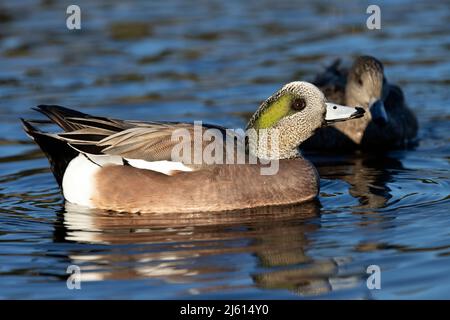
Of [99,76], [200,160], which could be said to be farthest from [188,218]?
[99,76]

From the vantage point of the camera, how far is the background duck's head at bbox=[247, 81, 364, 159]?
7.40 metres

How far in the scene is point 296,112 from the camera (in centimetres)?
743

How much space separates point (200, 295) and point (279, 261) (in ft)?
2.27

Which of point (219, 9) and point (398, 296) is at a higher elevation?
point (219, 9)

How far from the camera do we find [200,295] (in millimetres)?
5438

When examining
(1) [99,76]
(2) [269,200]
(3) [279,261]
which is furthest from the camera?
(1) [99,76]

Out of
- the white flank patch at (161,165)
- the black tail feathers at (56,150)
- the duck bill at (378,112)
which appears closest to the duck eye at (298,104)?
the white flank patch at (161,165)

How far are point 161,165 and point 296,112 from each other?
41.1 inches

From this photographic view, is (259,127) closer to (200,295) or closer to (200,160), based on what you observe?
(200,160)

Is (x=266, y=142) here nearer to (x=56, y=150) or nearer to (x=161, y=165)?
(x=161, y=165)

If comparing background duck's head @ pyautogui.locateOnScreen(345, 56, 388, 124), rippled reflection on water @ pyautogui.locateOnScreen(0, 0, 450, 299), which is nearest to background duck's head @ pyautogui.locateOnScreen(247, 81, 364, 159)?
rippled reflection on water @ pyautogui.locateOnScreen(0, 0, 450, 299)

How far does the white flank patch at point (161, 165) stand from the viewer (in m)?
7.10

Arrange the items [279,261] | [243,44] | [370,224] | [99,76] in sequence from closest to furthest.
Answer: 1. [279,261]
2. [370,224]
3. [99,76]
4. [243,44]

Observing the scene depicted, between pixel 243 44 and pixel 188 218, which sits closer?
pixel 188 218
